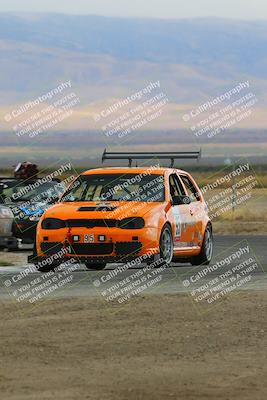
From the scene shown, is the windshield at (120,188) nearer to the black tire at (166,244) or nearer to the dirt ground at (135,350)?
the black tire at (166,244)

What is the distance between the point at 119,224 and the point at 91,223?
445mm

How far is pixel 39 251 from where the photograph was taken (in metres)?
21.7

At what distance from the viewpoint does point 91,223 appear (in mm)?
21297

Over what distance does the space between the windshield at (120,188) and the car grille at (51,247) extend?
1.21 meters

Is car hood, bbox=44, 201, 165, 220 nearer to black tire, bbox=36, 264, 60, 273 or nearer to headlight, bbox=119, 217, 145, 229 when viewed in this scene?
headlight, bbox=119, 217, 145, 229

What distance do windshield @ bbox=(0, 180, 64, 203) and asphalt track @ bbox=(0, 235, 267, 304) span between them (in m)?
4.92

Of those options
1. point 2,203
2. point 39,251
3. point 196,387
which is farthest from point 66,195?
point 196,387

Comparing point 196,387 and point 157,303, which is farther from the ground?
point 196,387

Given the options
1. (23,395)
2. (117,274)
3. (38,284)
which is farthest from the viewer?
(117,274)

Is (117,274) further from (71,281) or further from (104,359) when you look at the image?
(104,359)

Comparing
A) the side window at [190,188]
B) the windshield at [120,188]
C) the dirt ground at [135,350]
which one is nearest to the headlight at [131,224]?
the windshield at [120,188]

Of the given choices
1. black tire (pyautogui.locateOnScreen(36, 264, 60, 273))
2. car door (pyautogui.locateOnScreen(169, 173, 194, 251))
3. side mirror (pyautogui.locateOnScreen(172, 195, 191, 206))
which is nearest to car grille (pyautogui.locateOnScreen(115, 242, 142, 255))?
car door (pyautogui.locateOnScreen(169, 173, 194, 251))

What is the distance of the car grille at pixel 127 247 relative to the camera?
21.2 meters

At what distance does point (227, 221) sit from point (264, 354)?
3254 centimetres
